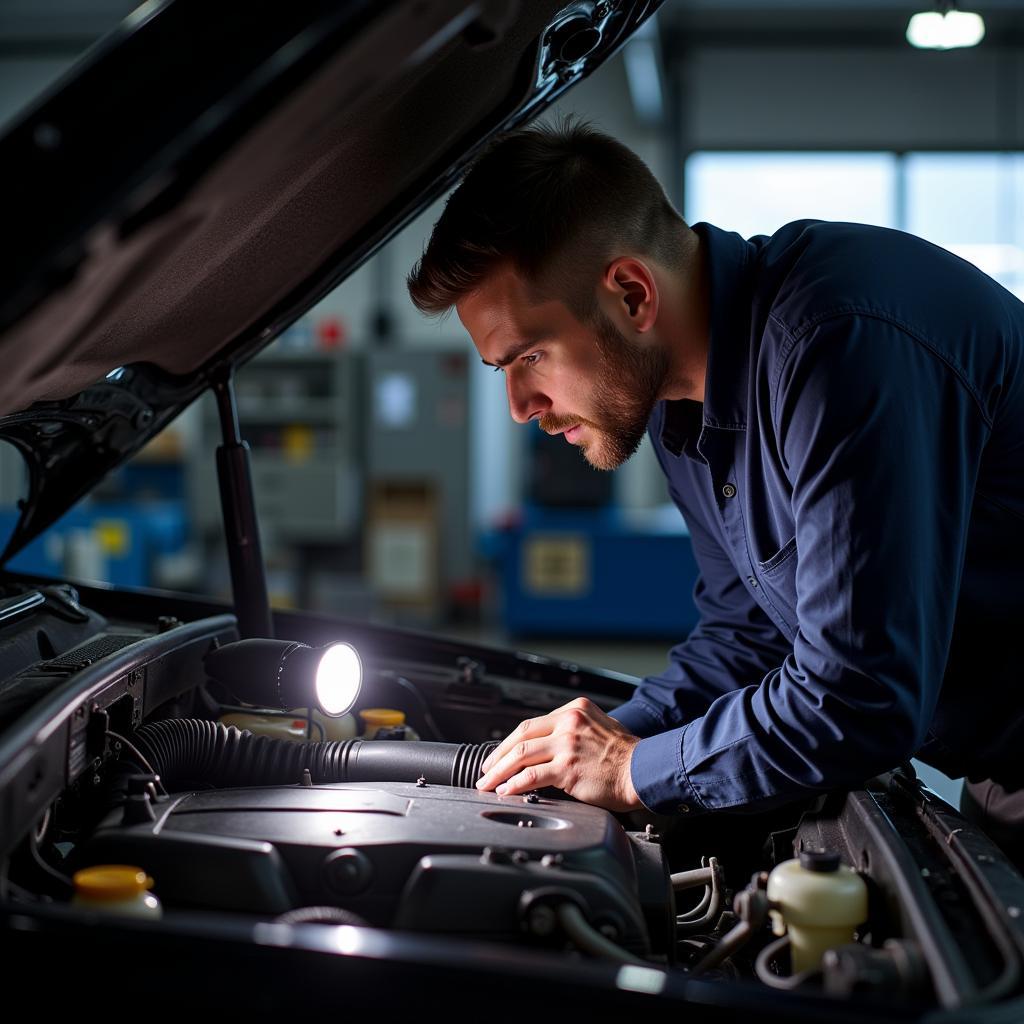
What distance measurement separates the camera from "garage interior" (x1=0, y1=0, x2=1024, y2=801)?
777 cm

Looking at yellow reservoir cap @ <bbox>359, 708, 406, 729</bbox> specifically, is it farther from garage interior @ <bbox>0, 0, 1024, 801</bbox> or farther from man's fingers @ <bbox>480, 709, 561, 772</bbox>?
garage interior @ <bbox>0, 0, 1024, 801</bbox>

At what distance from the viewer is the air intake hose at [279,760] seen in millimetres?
1260

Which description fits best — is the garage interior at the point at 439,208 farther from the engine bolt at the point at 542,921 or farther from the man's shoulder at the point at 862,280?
the engine bolt at the point at 542,921

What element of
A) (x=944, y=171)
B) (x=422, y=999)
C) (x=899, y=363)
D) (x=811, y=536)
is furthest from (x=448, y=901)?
(x=944, y=171)

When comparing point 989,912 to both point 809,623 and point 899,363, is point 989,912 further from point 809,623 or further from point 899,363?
point 899,363

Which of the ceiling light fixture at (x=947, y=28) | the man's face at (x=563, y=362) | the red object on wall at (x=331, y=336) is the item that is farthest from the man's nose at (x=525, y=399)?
the red object on wall at (x=331, y=336)

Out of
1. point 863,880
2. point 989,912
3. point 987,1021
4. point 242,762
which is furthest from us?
point 242,762

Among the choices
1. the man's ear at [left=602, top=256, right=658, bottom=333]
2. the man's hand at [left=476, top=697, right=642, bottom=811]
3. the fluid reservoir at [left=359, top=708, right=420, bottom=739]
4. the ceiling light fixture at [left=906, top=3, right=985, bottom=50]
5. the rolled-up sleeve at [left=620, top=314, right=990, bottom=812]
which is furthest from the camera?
the ceiling light fixture at [left=906, top=3, right=985, bottom=50]

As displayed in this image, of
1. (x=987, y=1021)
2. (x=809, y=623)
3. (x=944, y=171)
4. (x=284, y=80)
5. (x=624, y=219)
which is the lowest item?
(x=987, y=1021)

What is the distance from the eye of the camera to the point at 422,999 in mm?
732

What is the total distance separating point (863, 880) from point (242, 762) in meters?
0.68

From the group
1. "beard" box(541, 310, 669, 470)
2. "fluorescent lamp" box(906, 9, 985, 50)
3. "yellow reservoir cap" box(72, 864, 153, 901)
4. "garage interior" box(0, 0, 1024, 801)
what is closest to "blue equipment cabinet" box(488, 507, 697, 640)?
"garage interior" box(0, 0, 1024, 801)

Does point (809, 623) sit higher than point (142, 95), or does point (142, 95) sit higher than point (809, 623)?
point (142, 95)

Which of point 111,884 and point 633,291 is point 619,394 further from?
point 111,884
